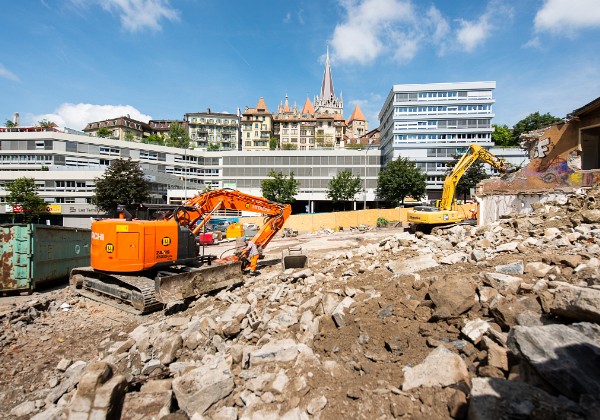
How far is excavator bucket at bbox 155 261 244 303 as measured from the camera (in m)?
8.38

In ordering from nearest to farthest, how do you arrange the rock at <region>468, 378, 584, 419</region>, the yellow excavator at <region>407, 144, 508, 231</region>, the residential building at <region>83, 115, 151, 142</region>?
the rock at <region>468, 378, 584, 419</region>, the yellow excavator at <region>407, 144, 508, 231</region>, the residential building at <region>83, 115, 151, 142</region>

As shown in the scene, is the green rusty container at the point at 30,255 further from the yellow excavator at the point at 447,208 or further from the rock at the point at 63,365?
the yellow excavator at the point at 447,208

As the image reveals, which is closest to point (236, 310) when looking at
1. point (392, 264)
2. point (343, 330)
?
point (343, 330)

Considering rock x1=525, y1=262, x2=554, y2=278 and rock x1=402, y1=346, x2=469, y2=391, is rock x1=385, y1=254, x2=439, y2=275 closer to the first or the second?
rock x1=525, y1=262, x2=554, y2=278

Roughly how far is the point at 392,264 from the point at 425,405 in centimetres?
495

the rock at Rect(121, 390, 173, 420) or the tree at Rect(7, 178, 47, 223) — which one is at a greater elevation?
the tree at Rect(7, 178, 47, 223)

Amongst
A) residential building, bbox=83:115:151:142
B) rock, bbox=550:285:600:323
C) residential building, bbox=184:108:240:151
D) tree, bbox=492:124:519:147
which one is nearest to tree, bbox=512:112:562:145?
tree, bbox=492:124:519:147

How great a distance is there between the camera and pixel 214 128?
92438 mm

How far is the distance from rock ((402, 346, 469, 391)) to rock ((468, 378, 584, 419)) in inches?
15.5

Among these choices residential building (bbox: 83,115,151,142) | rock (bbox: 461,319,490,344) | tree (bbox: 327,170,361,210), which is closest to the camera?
rock (bbox: 461,319,490,344)

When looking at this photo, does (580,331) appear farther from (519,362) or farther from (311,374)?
(311,374)

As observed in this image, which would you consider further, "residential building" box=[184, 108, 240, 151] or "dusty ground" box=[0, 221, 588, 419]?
"residential building" box=[184, 108, 240, 151]

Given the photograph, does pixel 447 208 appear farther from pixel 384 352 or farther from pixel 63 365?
pixel 63 365

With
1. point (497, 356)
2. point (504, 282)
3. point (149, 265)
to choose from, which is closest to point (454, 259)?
point (504, 282)
